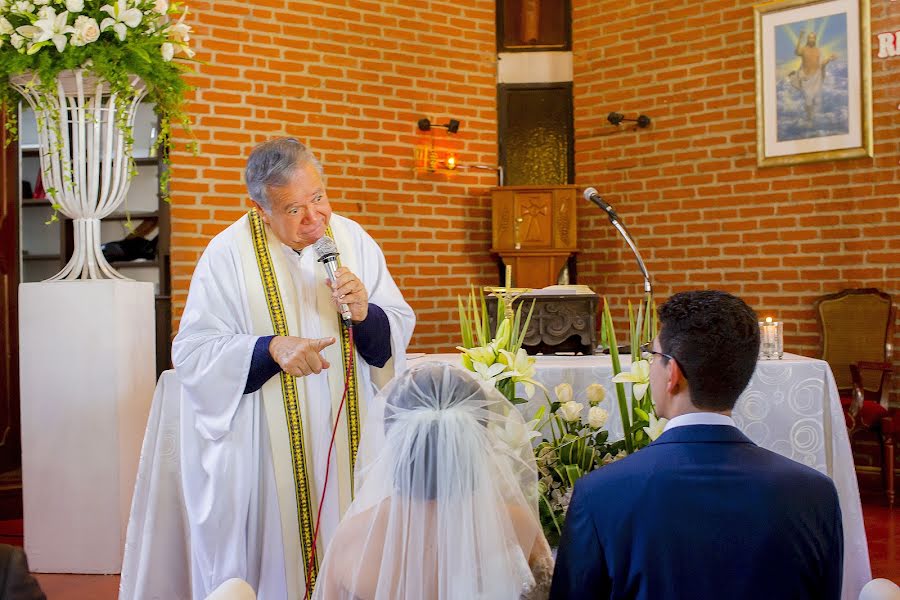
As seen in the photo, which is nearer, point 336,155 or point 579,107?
point 336,155

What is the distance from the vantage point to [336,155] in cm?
625

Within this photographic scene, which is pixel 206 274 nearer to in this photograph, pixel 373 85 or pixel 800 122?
pixel 373 85

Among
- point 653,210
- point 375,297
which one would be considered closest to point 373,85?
point 653,210

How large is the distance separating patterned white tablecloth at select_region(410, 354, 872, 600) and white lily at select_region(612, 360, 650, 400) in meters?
0.95

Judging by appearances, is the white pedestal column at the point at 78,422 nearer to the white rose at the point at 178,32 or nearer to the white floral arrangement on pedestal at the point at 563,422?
the white rose at the point at 178,32

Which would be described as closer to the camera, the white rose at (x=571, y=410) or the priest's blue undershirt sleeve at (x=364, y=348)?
the white rose at (x=571, y=410)

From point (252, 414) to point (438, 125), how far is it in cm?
428

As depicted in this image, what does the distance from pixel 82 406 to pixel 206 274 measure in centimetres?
162

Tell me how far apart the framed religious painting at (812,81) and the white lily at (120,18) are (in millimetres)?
4079

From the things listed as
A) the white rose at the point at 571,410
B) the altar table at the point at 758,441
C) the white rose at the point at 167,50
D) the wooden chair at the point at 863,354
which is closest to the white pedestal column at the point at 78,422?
the altar table at the point at 758,441

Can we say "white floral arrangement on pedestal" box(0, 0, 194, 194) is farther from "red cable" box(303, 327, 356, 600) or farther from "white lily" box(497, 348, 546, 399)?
"white lily" box(497, 348, 546, 399)

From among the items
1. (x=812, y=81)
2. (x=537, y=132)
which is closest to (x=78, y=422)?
(x=537, y=132)

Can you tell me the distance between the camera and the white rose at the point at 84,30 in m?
3.54

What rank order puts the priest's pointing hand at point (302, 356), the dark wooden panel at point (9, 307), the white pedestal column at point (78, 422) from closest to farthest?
the priest's pointing hand at point (302, 356) < the white pedestal column at point (78, 422) < the dark wooden panel at point (9, 307)
